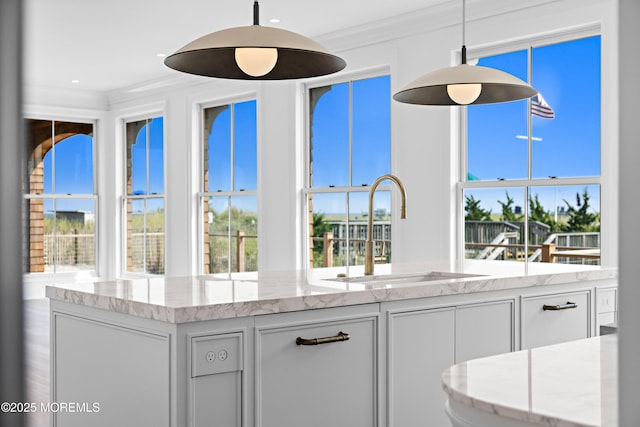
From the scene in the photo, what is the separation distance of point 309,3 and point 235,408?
4.04m

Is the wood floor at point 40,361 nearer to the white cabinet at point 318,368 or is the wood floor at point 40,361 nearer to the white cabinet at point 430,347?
the white cabinet at point 318,368

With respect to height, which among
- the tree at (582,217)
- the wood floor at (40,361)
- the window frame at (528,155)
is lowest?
the wood floor at (40,361)

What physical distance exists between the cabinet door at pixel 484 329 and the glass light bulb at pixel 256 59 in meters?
1.28

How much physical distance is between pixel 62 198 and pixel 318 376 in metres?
8.09

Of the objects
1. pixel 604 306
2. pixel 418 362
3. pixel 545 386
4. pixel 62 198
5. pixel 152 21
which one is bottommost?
pixel 418 362

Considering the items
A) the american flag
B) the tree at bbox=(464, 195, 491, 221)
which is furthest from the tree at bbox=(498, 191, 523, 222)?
the american flag

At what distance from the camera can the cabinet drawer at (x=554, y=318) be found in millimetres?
3207

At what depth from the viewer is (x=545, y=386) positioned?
1284 millimetres

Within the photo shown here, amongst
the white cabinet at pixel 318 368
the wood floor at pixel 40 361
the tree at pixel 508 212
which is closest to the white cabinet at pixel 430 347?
the white cabinet at pixel 318 368

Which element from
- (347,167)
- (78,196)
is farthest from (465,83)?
(78,196)

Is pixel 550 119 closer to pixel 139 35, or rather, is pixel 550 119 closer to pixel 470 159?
pixel 470 159

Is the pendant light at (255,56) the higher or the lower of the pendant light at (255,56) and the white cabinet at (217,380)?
the higher

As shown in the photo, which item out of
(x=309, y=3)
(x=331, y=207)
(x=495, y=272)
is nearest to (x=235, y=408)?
(x=495, y=272)

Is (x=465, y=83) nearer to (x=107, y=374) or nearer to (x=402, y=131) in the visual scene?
(x=107, y=374)
